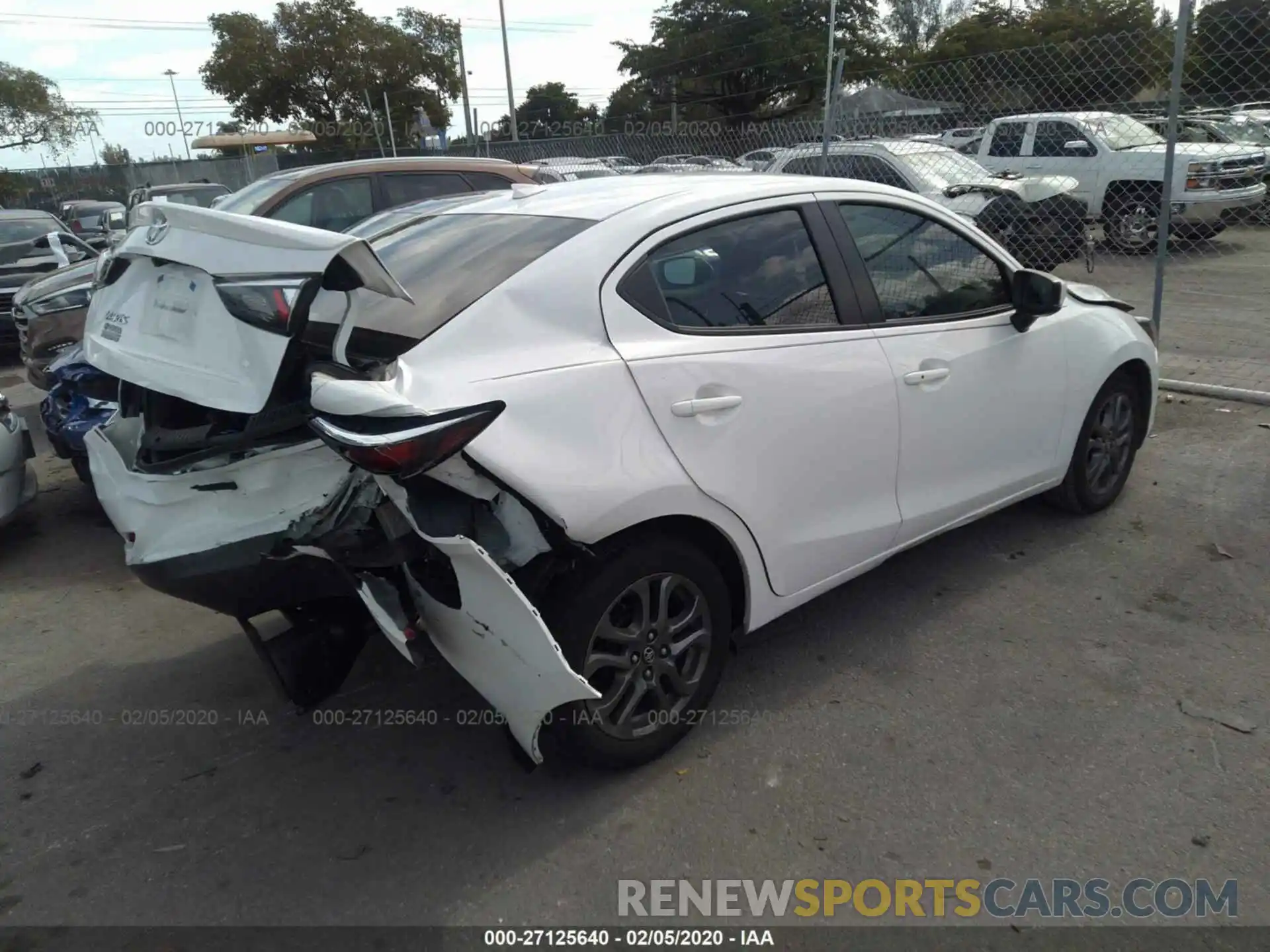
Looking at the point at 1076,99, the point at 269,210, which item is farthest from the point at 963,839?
the point at 1076,99

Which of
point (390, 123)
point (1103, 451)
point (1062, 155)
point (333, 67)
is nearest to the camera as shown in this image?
point (1103, 451)

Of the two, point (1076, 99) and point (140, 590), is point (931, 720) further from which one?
point (1076, 99)

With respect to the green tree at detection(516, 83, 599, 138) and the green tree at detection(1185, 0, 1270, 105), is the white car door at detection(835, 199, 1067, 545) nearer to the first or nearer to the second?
the green tree at detection(1185, 0, 1270, 105)

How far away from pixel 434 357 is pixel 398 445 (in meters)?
0.38

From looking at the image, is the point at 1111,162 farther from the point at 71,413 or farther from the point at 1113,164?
the point at 71,413

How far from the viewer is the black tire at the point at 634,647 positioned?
2576 millimetres

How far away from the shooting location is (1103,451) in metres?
4.54

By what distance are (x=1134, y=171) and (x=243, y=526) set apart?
1251cm

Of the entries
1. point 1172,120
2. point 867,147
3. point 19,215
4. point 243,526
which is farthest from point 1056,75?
point 19,215

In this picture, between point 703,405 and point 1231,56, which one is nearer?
point 703,405

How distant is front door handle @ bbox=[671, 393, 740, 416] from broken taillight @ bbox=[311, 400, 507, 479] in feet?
2.31

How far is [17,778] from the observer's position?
3.05 m
